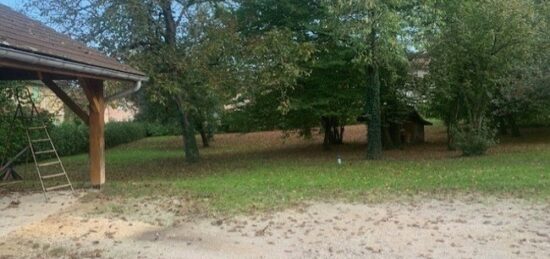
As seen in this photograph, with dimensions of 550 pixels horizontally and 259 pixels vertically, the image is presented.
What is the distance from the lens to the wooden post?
12.4m

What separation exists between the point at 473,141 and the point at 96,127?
42.3ft

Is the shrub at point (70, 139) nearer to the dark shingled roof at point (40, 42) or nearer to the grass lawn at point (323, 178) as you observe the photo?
the grass lawn at point (323, 178)

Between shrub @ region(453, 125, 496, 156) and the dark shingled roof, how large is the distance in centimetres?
1199

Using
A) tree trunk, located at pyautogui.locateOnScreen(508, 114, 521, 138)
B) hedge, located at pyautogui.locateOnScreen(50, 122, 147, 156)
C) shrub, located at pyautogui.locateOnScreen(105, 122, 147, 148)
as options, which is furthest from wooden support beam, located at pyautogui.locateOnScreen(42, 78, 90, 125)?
shrub, located at pyautogui.locateOnScreen(105, 122, 147, 148)

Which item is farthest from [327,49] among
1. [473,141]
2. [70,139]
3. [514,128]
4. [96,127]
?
[70,139]

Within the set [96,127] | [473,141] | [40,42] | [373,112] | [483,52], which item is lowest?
[473,141]

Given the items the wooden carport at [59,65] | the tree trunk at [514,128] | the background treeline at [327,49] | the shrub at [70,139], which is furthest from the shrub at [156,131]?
the wooden carport at [59,65]

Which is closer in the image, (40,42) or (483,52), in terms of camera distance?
(40,42)

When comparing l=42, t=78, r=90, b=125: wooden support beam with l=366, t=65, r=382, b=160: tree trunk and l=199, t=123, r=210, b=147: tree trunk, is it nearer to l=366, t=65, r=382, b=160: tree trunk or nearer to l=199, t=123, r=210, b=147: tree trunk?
l=366, t=65, r=382, b=160: tree trunk

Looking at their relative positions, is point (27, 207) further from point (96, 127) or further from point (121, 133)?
point (121, 133)

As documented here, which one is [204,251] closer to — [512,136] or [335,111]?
[335,111]

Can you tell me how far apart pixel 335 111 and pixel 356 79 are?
1.53 m

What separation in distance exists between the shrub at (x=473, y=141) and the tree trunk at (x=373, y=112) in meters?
2.76

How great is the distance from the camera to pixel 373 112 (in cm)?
2005
